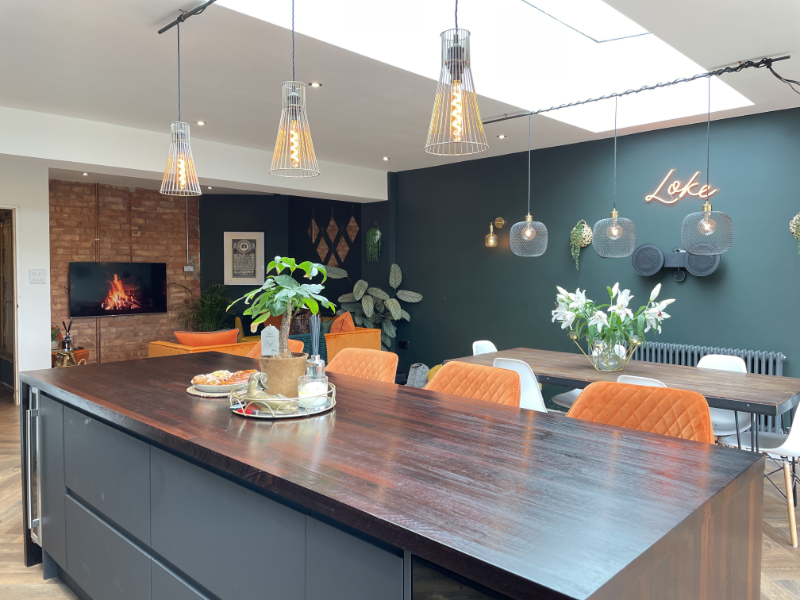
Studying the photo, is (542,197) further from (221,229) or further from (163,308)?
(163,308)

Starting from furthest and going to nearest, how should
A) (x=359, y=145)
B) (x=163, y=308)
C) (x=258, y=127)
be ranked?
(x=163, y=308), (x=359, y=145), (x=258, y=127)

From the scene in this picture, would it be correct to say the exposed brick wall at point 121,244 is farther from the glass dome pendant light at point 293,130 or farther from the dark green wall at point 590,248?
the glass dome pendant light at point 293,130

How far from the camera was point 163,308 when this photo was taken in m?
8.56

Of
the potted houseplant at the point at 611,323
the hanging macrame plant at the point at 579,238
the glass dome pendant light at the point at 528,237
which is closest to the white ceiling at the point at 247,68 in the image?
the hanging macrame plant at the point at 579,238

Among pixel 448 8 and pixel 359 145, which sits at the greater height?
pixel 448 8

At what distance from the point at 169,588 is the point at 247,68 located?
2.95m

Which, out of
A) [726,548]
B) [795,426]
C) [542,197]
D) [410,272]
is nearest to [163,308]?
[410,272]

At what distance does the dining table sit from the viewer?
274 centimetres

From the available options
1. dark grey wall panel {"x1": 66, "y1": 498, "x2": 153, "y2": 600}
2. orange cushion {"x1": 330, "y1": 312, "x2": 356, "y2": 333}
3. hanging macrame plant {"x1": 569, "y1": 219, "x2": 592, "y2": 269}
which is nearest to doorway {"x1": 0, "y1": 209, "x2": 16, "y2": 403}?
orange cushion {"x1": 330, "y1": 312, "x2": 356, "y2": 333}

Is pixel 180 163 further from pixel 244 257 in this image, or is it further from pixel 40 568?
pixel 244 257

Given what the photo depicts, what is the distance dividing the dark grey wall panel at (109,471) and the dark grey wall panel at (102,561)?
2.3 inches

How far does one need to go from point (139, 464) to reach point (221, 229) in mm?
7527

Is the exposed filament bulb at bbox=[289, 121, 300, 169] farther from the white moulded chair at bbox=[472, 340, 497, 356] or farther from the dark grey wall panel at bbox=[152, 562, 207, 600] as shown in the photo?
the white moulded chair at bbox=[472, 340, 497, 356]

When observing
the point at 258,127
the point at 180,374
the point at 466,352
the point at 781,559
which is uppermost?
the point at 258,127
